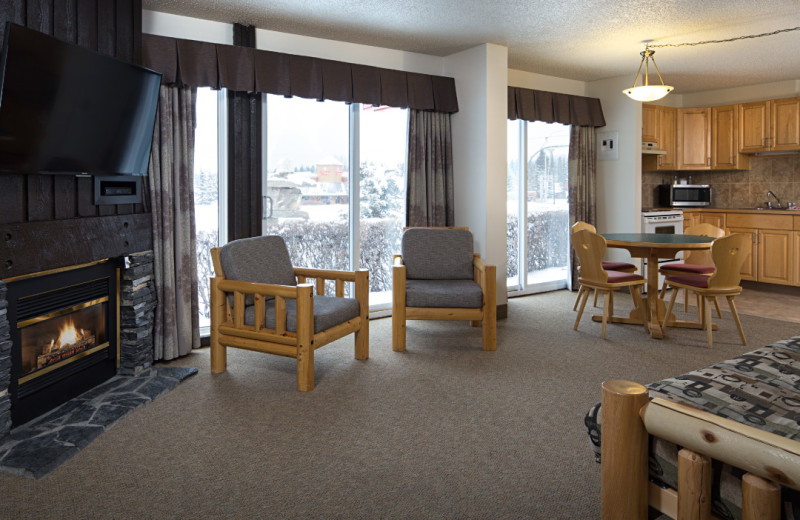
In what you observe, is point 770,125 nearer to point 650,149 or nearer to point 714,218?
point 714,218

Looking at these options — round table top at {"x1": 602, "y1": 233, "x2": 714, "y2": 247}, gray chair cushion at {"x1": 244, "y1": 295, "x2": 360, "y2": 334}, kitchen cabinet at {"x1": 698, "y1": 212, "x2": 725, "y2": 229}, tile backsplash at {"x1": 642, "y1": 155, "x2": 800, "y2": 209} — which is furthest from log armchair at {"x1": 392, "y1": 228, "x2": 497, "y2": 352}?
kitchen cabinet at {"x1": 698, "y1": 212, "x2": 725, "y2": 229}

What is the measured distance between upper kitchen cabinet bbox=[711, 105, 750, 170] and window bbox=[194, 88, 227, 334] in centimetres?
604

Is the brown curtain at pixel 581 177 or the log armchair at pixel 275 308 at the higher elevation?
the brown curtain at pixel 581 177

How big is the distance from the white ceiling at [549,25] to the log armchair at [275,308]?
172 centimetres

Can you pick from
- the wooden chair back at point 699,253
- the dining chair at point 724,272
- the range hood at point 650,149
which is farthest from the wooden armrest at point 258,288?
the range hood at point 650,149

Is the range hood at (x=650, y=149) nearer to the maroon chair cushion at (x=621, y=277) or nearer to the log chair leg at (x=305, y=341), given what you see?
the maroon chair cushion at (x=621, y=277)

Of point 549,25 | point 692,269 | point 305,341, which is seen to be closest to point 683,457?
point 305,341

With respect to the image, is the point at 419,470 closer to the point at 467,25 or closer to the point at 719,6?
the point at 467,25

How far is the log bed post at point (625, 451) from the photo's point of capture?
1.58m

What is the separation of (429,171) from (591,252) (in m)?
1.71

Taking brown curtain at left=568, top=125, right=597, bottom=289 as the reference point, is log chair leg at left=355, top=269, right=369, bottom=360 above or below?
below

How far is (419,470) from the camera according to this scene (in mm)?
2494

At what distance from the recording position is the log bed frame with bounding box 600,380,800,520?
1302 millimetres

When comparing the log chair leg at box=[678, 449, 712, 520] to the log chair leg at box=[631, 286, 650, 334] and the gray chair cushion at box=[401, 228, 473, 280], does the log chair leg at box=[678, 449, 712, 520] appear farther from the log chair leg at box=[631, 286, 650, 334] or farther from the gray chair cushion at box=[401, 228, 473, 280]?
the log chair leg at box=[631, 286, 650, 334]
